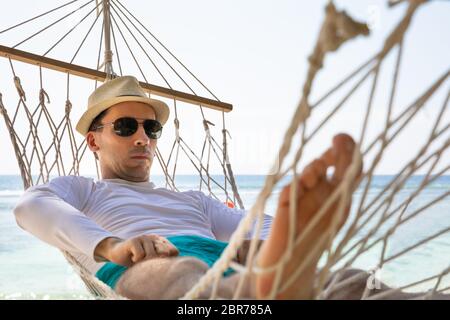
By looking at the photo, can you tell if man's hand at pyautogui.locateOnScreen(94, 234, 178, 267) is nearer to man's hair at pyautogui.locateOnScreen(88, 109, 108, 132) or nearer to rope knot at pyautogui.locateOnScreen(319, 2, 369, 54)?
rope knot at pyautogui.locateOnScreen(319, 2, 369, 54)

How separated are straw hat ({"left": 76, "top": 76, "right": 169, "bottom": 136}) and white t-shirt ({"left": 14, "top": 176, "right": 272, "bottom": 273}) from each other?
0.70ft

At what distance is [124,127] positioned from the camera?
169 centimetres

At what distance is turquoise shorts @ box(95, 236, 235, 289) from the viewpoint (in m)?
1.20

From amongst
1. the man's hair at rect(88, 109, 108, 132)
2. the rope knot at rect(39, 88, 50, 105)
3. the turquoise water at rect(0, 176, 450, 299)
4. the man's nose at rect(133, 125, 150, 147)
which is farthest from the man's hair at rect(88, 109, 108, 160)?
the turquoise water at rect(0, 176, 450, 299)

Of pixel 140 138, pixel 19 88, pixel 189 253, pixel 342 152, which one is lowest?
pixel 189 253

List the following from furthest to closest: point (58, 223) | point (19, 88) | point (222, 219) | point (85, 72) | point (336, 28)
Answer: point (85, 72), point (19, 88), point (222, 219), point (58, 223), point (336, 28)

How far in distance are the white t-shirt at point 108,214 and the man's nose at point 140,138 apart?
0.37 ft

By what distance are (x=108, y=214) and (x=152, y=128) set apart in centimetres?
37

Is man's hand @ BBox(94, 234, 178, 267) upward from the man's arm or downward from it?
downward

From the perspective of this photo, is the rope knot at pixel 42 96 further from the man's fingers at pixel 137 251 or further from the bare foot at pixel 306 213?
the bare foot at pixel 306 213

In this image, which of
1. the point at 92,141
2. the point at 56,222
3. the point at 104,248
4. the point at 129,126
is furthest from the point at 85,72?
the point at 104,248

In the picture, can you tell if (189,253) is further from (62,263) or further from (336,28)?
(62,263)
